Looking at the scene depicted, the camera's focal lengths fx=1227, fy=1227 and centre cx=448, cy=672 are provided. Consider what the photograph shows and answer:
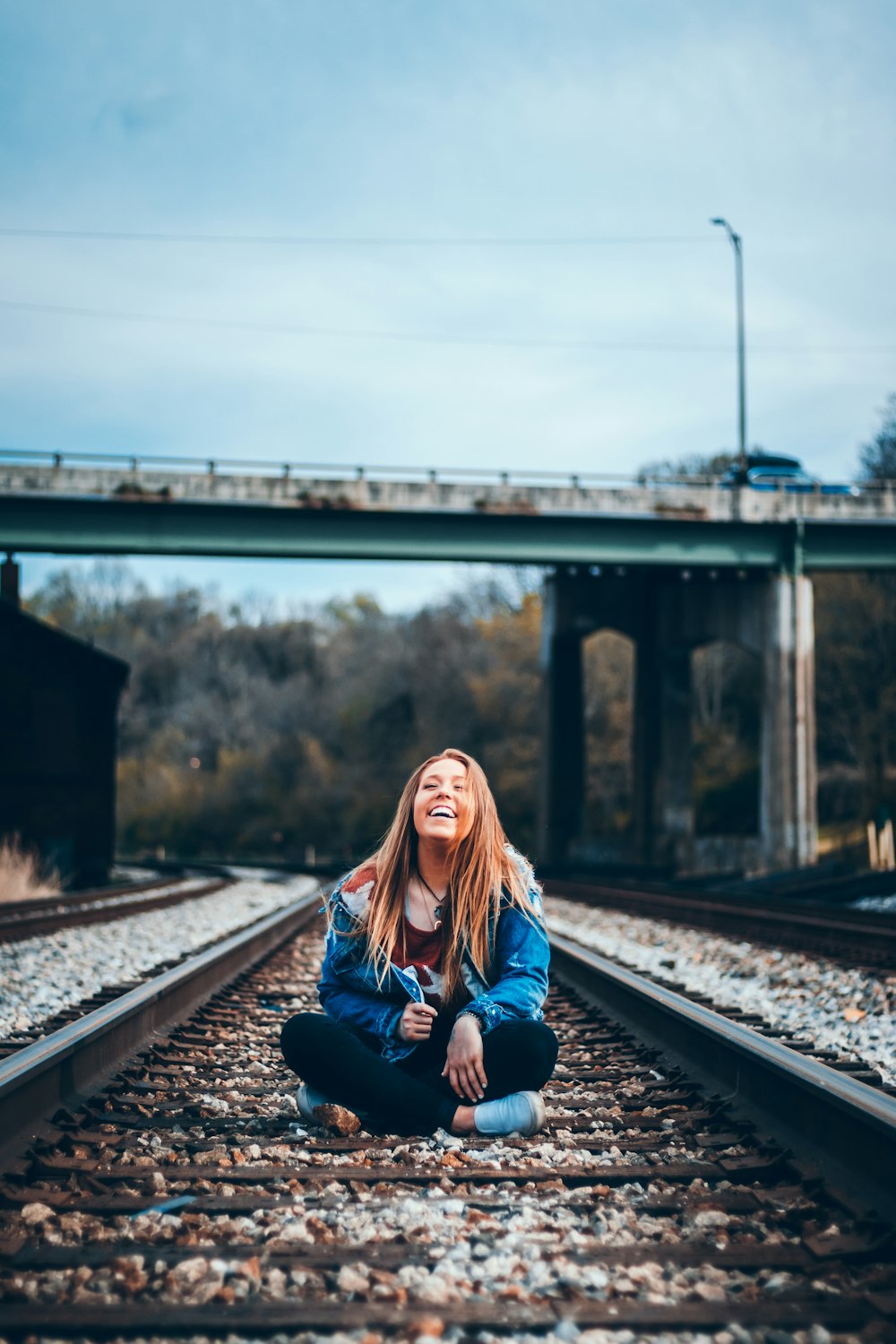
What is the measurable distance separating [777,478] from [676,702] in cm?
954

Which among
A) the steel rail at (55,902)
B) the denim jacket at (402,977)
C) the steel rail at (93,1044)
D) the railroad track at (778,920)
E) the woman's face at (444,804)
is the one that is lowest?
the steel rail at (55,902)

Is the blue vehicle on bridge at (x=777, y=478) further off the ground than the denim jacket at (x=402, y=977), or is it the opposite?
the blue vehicle on bridge at (x=777, y=478)

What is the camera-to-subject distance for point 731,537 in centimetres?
2858

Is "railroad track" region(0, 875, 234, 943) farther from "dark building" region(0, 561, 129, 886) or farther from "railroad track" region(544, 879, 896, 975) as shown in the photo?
"railroad track" region(544, 879, 896, 975)

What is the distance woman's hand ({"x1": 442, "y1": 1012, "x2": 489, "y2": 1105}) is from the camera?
3.65 metres

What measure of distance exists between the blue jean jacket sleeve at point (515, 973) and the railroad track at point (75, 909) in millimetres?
8434

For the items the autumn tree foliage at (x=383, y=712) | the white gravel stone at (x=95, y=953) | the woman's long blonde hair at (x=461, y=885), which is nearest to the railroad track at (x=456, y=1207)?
the woman's long blonde hair at (x=461, y=885)

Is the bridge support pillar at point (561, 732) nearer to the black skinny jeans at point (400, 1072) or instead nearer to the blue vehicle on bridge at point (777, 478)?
the blue vehicle on bridge at point (777, 478)

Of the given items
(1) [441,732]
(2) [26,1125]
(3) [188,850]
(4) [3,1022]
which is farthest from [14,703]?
(3) [188,850]

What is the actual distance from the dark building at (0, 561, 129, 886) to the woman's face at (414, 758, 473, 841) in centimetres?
2219

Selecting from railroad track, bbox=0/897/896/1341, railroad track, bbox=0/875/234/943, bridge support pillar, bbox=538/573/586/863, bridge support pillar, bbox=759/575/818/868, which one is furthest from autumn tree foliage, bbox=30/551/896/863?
railroad track, bbox=0/897/896/1341

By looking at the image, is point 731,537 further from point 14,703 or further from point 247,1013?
point 247,1013

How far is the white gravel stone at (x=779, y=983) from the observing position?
20.2 ft

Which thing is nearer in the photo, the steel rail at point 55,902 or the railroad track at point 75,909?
the railroad track at point 75,909
